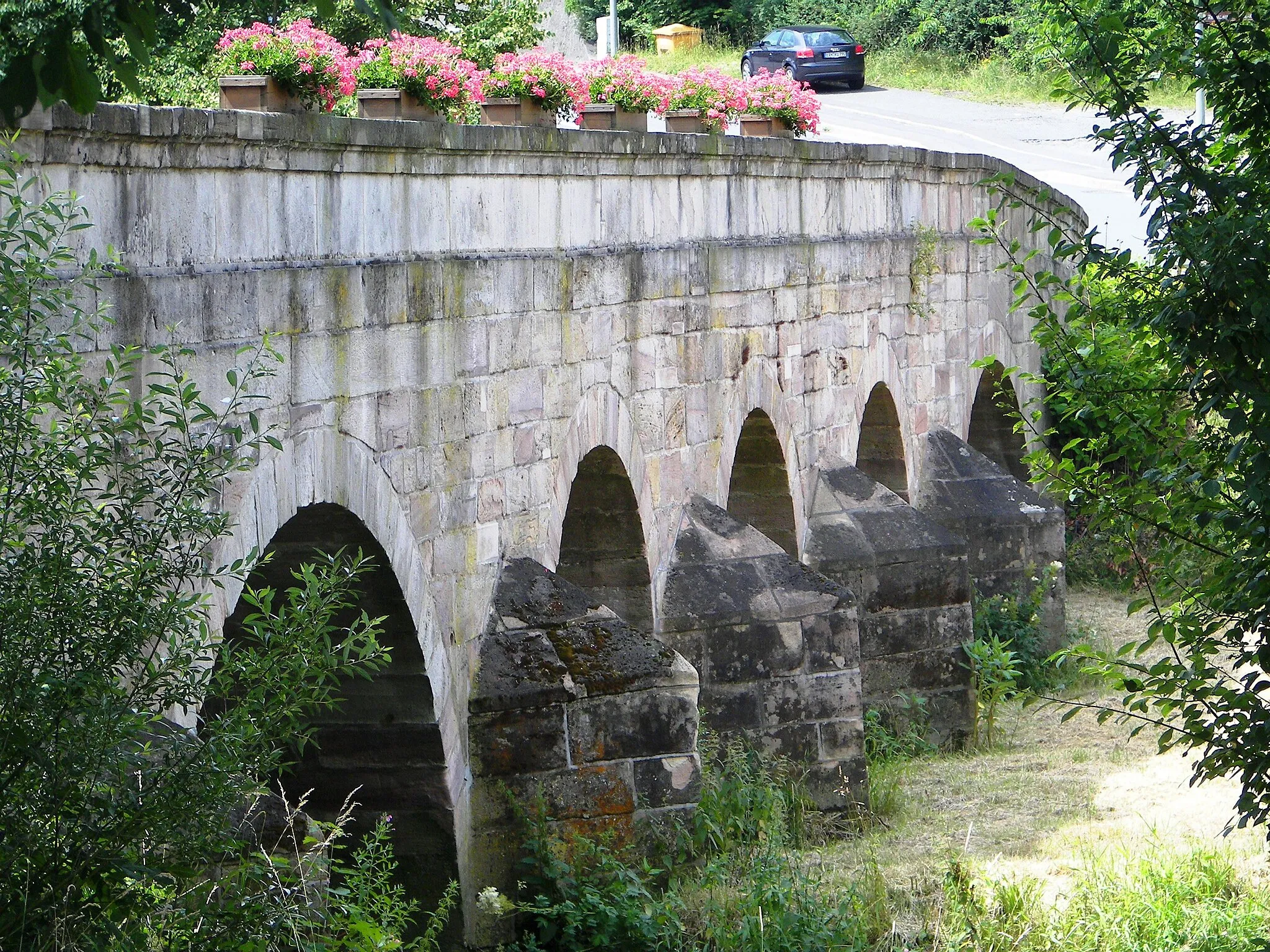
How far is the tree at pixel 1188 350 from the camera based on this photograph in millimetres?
4230

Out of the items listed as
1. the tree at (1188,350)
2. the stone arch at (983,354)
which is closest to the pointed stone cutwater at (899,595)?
the stone arch at (983,354)

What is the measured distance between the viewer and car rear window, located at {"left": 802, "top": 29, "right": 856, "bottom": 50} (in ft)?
102

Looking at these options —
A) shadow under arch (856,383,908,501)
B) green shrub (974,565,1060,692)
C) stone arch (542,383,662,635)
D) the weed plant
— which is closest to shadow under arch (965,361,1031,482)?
green shrub (974,565,1060,692)

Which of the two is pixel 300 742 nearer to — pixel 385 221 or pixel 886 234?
pixel 385 221

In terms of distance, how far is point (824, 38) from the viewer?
103 ft

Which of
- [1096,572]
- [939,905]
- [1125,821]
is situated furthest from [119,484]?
[1096,572]

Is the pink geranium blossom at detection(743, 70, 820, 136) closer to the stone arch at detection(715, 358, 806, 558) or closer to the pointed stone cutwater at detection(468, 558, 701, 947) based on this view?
the stone arch at detection(715, 358, 806, 558)

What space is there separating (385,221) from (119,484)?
1.95 m

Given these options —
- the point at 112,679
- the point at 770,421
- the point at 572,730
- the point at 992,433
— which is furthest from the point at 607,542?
the point at 992,433

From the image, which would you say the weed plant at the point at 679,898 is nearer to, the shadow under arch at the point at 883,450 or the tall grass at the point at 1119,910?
the tall grass at the point at 1119,910

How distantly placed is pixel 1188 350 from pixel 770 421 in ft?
18.7

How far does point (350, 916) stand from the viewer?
178 inches

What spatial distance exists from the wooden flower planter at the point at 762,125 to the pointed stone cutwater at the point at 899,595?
2.14 meters

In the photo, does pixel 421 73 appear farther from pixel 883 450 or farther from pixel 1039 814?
pixel 883 450
